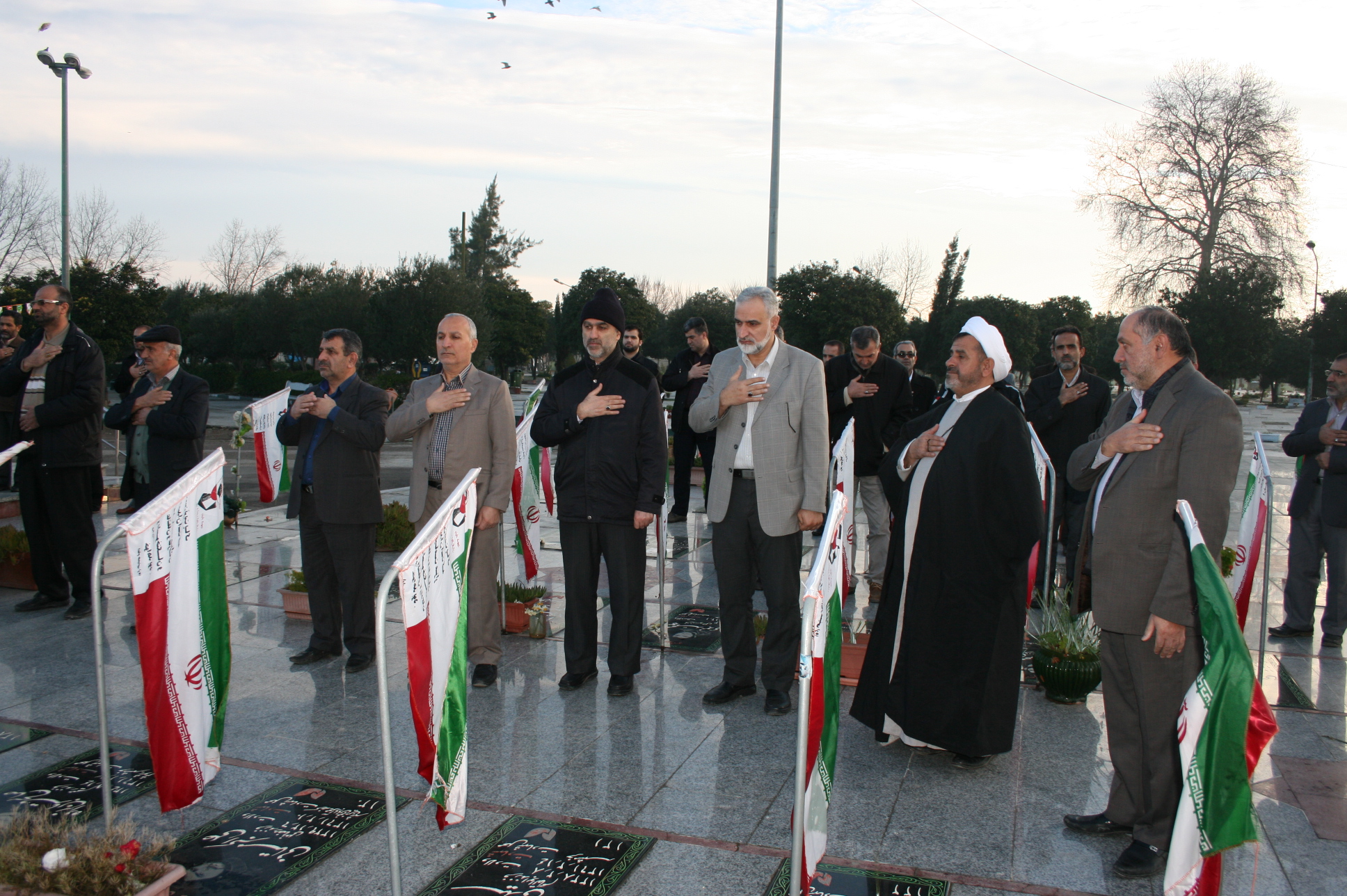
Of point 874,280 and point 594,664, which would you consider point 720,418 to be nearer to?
point 594,664

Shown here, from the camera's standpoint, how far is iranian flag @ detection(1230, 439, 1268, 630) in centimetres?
491

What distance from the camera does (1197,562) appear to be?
2953 mm

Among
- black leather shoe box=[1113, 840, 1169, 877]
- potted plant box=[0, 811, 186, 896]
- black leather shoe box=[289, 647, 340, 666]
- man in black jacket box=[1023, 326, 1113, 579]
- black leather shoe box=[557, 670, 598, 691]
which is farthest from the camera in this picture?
man in black jacket box=[1023, 326, 1113, 579]

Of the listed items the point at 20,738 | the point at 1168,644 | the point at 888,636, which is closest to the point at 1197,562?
the point at 1168,644

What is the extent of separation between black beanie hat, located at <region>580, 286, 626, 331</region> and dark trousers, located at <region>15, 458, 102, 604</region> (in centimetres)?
402

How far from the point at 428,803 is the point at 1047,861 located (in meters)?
2.30

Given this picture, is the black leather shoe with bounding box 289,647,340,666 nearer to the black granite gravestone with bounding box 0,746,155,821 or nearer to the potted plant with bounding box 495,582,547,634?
the potted plant with bounding box 495,582,547,634

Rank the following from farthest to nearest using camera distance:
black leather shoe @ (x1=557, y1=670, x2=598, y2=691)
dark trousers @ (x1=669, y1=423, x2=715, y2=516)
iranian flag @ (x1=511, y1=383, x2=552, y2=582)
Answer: dark trousers @ (x1=669, y1=423, x2=715, y2=516) < iranian flag @ (x1=511, y1=383, x2=552, y2=582) < black leather shoe @ (x1=557, y1=670, x2=598, y2=691)

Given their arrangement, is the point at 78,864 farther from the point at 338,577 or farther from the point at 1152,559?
the point at 1152,559

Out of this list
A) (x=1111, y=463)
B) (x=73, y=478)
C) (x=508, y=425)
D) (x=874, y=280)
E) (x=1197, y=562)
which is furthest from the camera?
(x=874, y=280)

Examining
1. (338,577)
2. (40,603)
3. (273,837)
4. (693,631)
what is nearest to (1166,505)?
(273,837)

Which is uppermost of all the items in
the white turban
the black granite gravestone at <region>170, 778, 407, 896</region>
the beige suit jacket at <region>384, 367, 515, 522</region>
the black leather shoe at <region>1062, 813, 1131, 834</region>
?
the white turban

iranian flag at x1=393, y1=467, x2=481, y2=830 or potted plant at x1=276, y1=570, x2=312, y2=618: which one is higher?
iranian flag at x1=393, y1=467, x2=481, y2=830

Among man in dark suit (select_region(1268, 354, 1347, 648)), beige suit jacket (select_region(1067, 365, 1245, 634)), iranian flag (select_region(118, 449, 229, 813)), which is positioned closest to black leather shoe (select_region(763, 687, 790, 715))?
beige suit jacket (select_region(1067, 365, 1245, 634))
